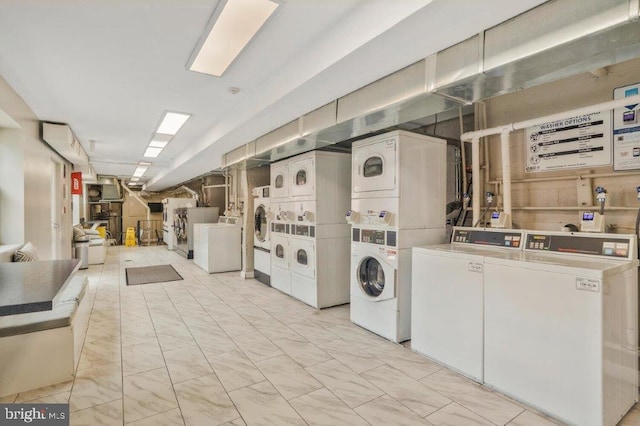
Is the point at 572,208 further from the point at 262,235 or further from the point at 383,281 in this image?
the point at 262,235

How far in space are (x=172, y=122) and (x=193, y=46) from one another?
2.47 metres

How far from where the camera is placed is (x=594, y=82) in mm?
2641

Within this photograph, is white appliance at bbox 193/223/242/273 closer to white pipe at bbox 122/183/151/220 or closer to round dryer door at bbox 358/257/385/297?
round dryer door at bbox 358/257/385/297

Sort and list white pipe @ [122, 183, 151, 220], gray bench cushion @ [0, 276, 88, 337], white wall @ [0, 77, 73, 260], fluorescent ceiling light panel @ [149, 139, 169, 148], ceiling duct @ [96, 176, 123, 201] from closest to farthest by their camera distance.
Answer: gray bench cushion @ [0, 276, 88, 337]
white wall @ [0, 77, 73, 260]
fluorescent ceiling light panel @ [149, 139, 169, 148]
ceiling duct @ [96, 176, 123, 201]
white pipe @ [122, 183, 151, 220]

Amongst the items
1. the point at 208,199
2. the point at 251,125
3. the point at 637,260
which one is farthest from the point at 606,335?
the point at 208,199

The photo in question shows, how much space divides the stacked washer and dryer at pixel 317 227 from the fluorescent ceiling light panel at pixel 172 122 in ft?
5.13

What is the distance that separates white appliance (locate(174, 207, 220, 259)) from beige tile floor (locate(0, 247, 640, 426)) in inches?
167

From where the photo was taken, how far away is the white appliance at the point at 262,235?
564cm

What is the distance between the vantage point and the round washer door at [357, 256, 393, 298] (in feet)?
11.6

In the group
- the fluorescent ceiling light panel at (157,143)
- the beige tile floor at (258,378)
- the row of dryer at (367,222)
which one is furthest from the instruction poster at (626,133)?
the fluorescent ceiling light panel at (157,143)

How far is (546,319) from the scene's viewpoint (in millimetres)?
2061

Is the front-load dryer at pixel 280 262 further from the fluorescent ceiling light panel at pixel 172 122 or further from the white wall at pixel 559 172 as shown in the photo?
the white wall at pixel 559 172

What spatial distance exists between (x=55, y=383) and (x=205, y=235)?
4.37 meters

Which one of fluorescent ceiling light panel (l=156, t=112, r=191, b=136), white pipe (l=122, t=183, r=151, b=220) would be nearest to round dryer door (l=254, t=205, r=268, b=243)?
fluorescent ceiling light panel (l=156, t=112, r=191, b=136)
